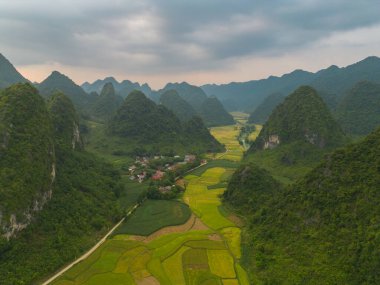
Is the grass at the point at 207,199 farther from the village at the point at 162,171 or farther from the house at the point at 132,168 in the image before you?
the house at the point at 132,168

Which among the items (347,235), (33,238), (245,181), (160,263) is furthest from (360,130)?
(33,238)

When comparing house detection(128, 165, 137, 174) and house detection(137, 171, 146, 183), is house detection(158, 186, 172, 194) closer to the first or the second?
house detection(137, 171, 146, 183)

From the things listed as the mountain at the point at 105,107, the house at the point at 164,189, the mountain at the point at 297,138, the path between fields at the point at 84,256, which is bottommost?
the path between fields at the point at 84,256

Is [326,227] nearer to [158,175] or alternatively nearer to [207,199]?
[207,199]

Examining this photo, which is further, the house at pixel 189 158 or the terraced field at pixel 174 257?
the house at pixel 189 158

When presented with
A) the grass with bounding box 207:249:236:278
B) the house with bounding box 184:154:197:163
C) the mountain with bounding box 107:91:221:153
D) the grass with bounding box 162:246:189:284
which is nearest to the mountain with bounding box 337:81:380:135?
the mountain with bounding box 107:91:221:153

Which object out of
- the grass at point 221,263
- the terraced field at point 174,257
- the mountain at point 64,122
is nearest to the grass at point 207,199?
the terraced field at point 174,257

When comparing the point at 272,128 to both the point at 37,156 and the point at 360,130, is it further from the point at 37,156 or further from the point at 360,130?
the point at 37,156
